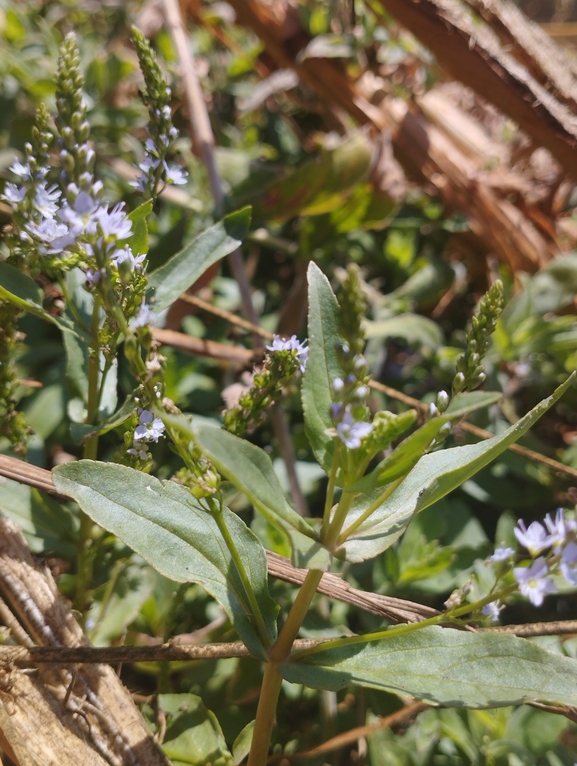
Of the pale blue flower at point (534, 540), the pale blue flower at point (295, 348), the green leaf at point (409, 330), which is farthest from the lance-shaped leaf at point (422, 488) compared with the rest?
the green leaf at point (409, 330)

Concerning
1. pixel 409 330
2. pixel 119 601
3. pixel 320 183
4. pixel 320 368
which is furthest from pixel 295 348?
pixel 320 183

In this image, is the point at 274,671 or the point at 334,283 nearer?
the point at 274,671

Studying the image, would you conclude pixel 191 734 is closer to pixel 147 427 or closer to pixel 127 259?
pixel 147 427

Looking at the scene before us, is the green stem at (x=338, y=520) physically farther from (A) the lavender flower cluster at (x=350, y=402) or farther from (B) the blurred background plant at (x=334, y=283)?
(B) the blurred background plant at (x=334, y=283)

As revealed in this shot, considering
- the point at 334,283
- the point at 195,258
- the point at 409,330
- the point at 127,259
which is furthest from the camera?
the point at 334,283

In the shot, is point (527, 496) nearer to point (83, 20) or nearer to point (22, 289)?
point (22, 289)

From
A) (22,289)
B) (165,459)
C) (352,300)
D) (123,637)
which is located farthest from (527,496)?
(22,289)
